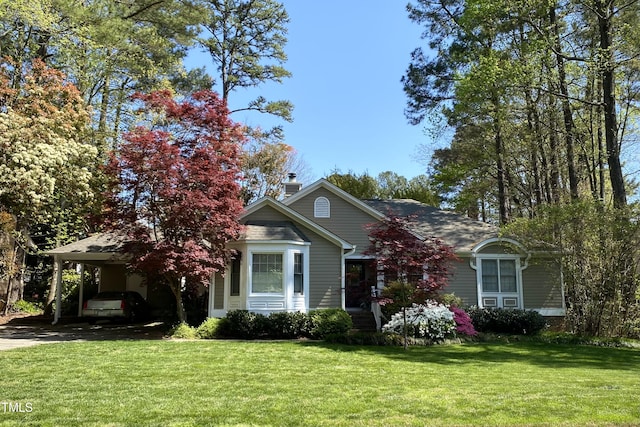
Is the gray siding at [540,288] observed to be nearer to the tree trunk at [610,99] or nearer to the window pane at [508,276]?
the window pane at [508,276]

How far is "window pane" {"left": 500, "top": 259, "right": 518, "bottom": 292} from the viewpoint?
17016 millimetres

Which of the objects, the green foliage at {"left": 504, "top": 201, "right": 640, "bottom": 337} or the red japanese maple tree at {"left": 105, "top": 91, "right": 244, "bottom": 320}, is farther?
the green foliage at {"left": 504, "top": 201, "right": 640, "bottom": 337}

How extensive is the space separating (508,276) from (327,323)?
759 cm

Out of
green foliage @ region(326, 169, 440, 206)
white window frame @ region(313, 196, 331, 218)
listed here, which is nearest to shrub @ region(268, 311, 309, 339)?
white window frame @ region(313, 196, 331, 218)

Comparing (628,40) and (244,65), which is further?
(244,65)

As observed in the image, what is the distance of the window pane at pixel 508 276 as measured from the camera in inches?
670

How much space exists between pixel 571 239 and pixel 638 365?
15.4ft

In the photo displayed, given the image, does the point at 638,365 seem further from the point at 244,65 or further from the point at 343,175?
the point at 343,175

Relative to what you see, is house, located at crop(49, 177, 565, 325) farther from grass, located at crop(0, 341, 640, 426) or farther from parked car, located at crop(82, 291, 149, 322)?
grass, located at crop(0, 341, 640, 426)

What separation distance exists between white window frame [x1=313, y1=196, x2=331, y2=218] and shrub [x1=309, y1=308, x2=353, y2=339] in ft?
15.9

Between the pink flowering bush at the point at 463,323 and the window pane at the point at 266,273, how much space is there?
5564mm

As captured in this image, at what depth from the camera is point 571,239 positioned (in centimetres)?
1416

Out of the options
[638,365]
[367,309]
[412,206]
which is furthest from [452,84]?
[638,365]

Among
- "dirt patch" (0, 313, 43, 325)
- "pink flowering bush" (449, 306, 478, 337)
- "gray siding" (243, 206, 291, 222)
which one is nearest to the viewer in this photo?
"pink flowering bush" (449, 306, 478, 337)
